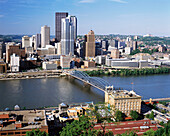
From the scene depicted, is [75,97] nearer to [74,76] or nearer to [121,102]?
[121,102]

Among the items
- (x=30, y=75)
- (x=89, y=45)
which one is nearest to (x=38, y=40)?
(x=89, y=45)

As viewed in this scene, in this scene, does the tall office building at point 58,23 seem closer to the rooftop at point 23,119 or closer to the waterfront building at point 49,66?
the waterfront building at point 49,66

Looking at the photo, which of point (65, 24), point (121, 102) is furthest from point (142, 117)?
point (65, 24)

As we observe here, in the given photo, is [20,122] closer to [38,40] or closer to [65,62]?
[65,62]

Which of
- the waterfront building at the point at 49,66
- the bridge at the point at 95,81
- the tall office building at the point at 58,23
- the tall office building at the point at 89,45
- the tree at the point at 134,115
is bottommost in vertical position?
the tree at the point at 134,115

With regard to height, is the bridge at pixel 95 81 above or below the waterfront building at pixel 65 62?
below

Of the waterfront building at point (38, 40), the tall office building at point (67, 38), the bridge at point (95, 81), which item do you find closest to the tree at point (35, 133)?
the bridge at point (95, 81)
